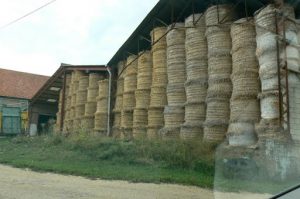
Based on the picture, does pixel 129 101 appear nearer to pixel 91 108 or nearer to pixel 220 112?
pixel 91 108

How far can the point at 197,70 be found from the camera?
1480 cm

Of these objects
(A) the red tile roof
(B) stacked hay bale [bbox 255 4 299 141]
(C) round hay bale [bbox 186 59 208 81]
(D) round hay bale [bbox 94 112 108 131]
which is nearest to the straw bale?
(D) round hay bale [bbox 94 112 108 131]

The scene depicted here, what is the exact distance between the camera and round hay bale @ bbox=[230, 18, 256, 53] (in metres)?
12.5

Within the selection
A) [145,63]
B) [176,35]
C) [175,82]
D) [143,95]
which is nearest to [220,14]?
[176,35]

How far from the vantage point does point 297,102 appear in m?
11.1

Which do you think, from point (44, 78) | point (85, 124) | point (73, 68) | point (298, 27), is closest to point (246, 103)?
point (298, 27)

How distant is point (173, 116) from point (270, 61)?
5017 millimetres

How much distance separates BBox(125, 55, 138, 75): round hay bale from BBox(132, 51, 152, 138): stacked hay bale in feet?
2.65

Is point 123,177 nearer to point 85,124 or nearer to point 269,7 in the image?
point 269,7

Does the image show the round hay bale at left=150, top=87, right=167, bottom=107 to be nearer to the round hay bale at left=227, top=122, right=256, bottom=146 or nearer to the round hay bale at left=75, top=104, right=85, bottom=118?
the round hay bale at left=227, top=122, right=256, bottom=146

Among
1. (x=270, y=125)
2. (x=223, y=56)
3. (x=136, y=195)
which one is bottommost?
(x=136, y=195)

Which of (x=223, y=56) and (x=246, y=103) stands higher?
(x=223, y=56)

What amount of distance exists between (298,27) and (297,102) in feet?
6.77

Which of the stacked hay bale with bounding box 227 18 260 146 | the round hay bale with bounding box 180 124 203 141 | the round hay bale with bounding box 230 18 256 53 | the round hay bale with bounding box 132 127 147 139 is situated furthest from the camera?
the round hay bale with bounding box 132 127 147 139
